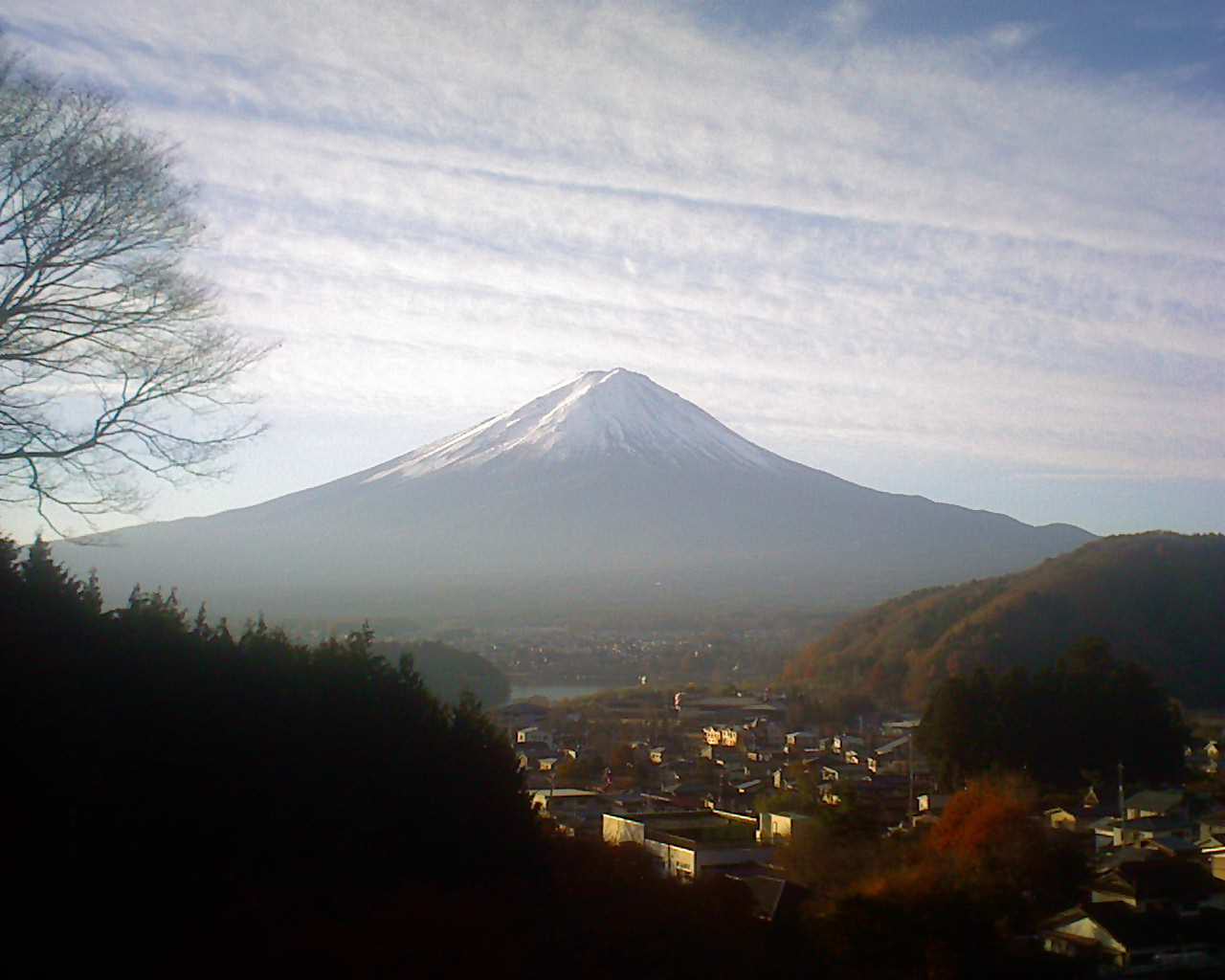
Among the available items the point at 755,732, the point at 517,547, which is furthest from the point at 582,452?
the point at 755,732

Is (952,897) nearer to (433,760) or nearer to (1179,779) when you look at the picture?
(433,760)

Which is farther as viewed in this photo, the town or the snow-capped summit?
the snow-capped summit

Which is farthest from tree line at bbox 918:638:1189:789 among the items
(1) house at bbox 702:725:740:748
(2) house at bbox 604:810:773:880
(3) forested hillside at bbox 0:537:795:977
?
(3) forested hillside at bbox 0:537:795:977

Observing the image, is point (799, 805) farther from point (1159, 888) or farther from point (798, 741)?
point (798, 741)

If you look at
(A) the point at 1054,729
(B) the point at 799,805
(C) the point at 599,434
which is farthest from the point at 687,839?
(C) the point at 599,434

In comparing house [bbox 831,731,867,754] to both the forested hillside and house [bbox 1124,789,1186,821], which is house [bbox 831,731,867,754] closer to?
house [bbox 1124,789,1186,821]

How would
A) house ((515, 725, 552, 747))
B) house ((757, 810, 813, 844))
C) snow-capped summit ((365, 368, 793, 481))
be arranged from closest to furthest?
house ((757, 810, 813, 844)) < house ((515, 725, 552, 747)) < snow-capped summit ((365, 368, 793, 481))

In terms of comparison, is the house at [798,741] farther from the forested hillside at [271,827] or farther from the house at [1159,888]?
the forested hillside at [271,827]
